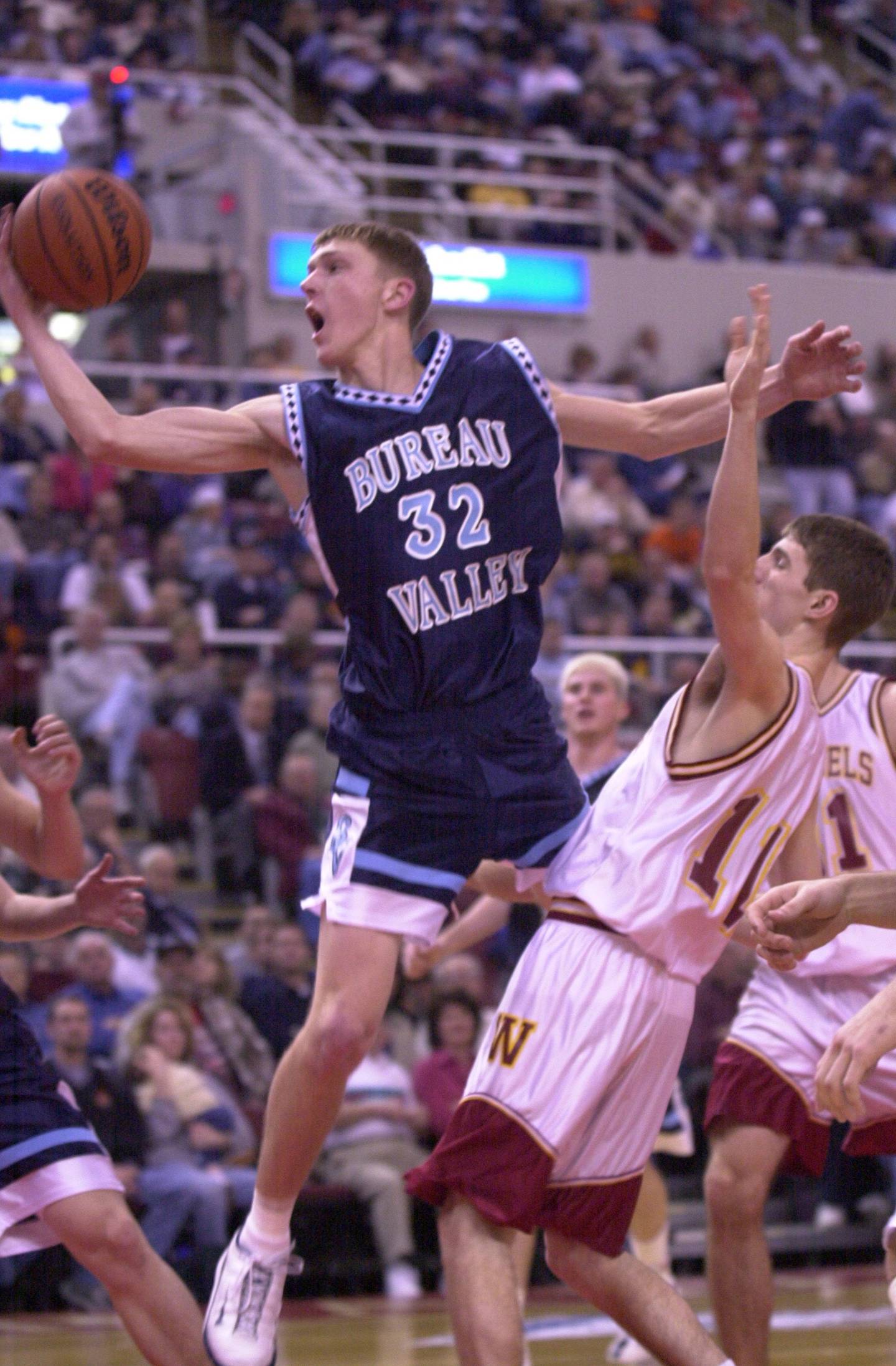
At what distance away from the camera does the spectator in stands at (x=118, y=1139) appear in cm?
834

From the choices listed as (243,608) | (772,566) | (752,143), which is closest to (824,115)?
(752,143)

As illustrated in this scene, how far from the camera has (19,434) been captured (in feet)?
42.4

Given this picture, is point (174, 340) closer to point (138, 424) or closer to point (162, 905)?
point (162, 905)

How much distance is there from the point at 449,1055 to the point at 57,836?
479 centimetres

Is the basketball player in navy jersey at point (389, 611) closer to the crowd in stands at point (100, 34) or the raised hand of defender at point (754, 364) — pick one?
the raised hand of defender at point (754, 364)

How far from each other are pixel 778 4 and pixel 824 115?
2.87 m

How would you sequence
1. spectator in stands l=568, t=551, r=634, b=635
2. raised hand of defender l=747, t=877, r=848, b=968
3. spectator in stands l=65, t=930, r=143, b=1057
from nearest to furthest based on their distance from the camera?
1. raised hand of defender l=747, t=877, r=848, b=968
2. spectator in stands l=65, t=930, r=143, b=1057
3. spectator in stands l=568, t=551, r=634, b=635

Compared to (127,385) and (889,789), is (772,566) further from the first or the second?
(127,385)

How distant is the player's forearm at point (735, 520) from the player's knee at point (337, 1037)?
1.23 m

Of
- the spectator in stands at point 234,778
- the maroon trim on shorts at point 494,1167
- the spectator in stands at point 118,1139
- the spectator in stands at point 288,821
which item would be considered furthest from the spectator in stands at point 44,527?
the maroon trim on shorts at point 494,1167

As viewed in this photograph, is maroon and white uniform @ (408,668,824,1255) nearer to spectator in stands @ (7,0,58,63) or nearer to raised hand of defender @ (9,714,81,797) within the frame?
raised hand of defender @ (9,714,81,797)

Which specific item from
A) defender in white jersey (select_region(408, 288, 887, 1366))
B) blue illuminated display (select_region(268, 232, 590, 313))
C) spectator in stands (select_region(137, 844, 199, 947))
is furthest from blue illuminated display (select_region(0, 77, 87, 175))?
defender in white jersey (select_region(408, 288, 887, 1366))

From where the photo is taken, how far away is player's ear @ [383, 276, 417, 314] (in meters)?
4.65

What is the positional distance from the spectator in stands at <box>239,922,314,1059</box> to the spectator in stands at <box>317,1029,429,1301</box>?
432mm
